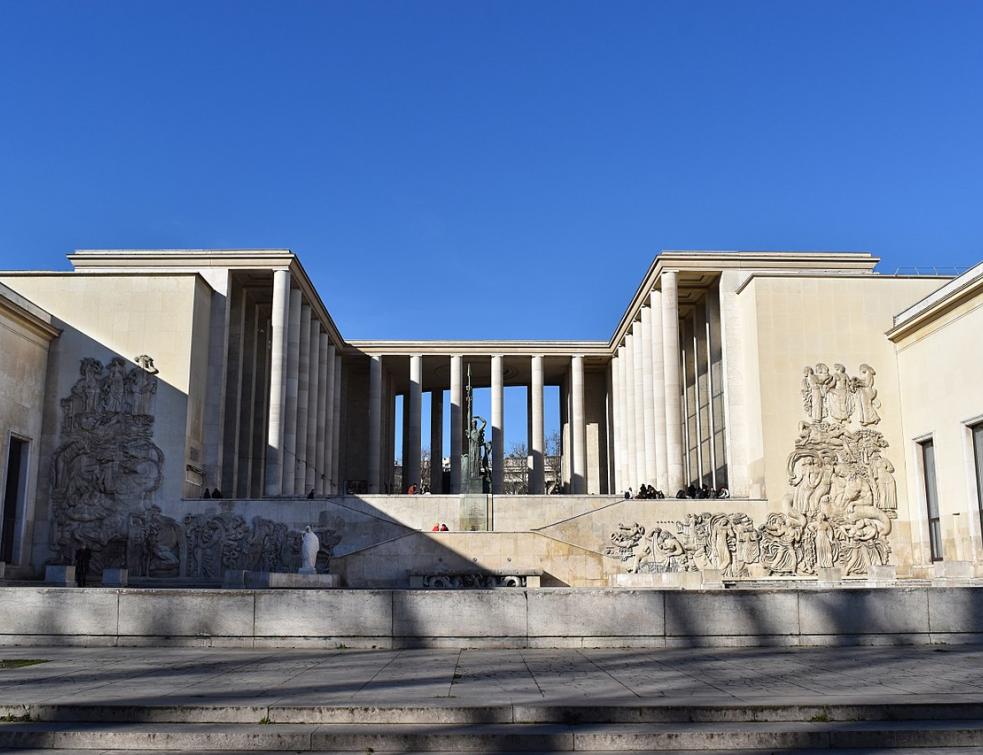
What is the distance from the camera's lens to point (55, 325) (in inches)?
1355

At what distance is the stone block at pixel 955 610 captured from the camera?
12.9 m

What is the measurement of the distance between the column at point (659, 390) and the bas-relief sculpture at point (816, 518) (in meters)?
6.29

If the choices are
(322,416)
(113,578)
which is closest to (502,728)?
(113,578)

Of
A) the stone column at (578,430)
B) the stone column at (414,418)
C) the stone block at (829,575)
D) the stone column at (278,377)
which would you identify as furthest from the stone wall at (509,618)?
the stone column at (578,430)

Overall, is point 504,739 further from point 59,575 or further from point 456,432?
point 456,432

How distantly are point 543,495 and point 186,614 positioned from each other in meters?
22.6

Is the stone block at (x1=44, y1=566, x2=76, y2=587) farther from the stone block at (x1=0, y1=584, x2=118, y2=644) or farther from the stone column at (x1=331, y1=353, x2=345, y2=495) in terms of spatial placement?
the stone column at (x1=331, y1=353, x2=345, y2=495)

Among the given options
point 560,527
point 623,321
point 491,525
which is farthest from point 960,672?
point 623,321

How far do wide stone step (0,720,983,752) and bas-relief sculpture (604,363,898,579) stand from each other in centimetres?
2434

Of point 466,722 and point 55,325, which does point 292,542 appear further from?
point 466,722

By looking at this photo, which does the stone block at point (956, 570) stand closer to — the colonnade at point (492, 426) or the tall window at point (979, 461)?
the tall window at point (979, 461)

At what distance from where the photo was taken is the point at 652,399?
42.8 metres

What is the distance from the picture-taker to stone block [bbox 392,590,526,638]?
41.4 feet

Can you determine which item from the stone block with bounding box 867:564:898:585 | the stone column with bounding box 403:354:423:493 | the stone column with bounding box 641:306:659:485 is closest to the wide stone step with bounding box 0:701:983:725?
the stone block with bounding box 867:564:898:585
